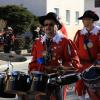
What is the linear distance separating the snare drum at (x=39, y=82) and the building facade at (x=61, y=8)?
3203 centimetres

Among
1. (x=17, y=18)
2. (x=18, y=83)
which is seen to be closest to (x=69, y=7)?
(x=17, y=18)

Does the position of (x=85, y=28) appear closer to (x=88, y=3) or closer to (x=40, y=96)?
(x=40, y=96)

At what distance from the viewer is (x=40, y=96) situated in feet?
17.5

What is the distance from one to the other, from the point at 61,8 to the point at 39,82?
1426 inches

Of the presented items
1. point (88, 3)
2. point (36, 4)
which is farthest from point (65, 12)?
point (88, 3)

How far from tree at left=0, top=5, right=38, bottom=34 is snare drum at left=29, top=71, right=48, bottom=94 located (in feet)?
88.5

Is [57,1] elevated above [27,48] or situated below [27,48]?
above

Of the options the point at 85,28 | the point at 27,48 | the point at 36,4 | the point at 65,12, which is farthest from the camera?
the point at 65,12

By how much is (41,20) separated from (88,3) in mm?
46015

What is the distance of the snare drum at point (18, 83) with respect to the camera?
504 cm

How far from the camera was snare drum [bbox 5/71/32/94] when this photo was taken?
5043mm

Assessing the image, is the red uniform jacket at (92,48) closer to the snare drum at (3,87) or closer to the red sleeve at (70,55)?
the red sleeve at (70,55)

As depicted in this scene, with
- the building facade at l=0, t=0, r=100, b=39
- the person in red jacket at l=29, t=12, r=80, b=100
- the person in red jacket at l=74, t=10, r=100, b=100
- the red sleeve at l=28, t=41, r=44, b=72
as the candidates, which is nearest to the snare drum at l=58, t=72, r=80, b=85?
the person in red jacket at l=29, t=12, r=80, b=100

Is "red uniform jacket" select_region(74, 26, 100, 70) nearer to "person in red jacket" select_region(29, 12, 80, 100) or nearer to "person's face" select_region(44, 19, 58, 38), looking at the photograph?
"person in red jacket" select_region(29, 12, 80, 100)
